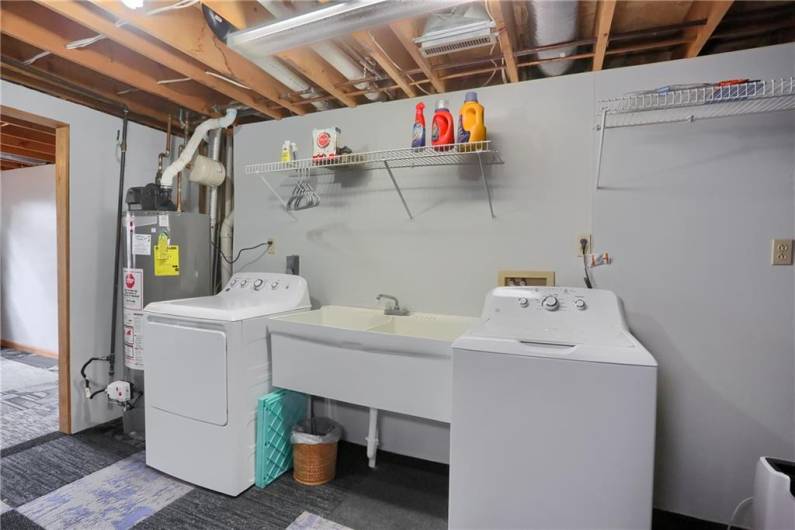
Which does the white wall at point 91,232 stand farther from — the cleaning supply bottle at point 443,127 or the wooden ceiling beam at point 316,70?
the cleaning supply bottle at point 443,127

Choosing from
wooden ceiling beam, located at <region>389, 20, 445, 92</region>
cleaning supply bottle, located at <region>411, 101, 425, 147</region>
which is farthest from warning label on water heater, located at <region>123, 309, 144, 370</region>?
wooden ceiling beam, located at <region>389, 20, 445, 92</region>

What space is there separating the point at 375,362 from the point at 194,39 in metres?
1.78

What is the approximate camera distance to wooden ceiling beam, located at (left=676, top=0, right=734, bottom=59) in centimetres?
151

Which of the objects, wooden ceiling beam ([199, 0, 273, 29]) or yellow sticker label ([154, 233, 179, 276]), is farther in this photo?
yellow sticker label ([154, 233, 179, 276])

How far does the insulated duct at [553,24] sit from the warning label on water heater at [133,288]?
2593 mm

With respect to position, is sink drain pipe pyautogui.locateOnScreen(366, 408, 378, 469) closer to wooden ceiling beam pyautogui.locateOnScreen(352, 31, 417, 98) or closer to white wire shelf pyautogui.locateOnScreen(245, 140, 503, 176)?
white wire shelf pyautogui.locateOnScreen(245, 140, 503, 176)

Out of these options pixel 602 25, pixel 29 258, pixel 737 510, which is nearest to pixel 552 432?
pixel 737 510

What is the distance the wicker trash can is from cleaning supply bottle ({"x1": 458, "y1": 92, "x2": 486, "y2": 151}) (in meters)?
1.71

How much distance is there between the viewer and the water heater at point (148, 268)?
241cm

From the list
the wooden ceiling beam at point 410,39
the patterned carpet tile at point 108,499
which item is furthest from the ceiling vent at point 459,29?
the patterned carpet tile at point 108,499

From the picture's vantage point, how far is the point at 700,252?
1.77 metres

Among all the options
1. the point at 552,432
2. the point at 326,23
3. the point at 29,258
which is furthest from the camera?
the point at 29,258

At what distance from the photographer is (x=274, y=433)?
2.10 metres

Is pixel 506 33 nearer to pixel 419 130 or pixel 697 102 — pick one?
pixel 419 130
